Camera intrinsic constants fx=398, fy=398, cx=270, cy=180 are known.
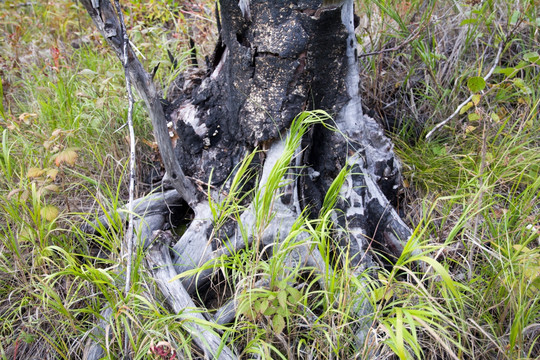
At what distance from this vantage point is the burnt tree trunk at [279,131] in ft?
5.72

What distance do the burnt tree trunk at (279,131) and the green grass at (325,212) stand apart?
5.4 inches

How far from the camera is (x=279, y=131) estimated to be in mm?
1838

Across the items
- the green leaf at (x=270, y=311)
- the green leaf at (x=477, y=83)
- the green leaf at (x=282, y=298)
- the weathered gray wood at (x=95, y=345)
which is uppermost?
the green leaf at (x=477, y=83)

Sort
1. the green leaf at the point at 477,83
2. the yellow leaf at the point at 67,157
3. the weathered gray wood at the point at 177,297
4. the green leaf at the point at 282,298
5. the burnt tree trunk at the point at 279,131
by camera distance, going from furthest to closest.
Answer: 1. the green leaf at the point at 477,83
2. the yellow leaf at the point at 67,157
3. the burnt tree trunk at the point at 279,131
4. the weathered gray wood at the point at 177,297
5. the green leaf at the point at 282,298

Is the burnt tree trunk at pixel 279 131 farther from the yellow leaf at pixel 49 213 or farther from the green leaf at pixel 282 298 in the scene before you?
the yellow leaf at pixel 49 213

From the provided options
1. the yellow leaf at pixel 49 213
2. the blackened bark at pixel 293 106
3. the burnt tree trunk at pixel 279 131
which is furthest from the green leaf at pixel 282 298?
the yellow leaf at pixel 49 213

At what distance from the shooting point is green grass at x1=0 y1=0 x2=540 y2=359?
1.51m

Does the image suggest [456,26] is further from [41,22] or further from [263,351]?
[41,22]

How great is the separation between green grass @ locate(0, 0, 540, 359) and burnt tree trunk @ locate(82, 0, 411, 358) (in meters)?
0.14

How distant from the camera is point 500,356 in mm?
1540

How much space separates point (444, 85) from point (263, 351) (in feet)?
7.28

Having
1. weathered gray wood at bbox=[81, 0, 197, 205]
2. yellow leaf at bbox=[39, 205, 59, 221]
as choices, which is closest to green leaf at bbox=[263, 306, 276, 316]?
weathered gray wood at bbox=[81, 0, 197, 205]

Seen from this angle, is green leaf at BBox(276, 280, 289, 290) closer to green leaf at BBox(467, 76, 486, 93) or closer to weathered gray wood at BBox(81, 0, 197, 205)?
weathered gray wood at BBox(81, 0, 197, 205)

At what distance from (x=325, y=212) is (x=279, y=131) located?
43cm
